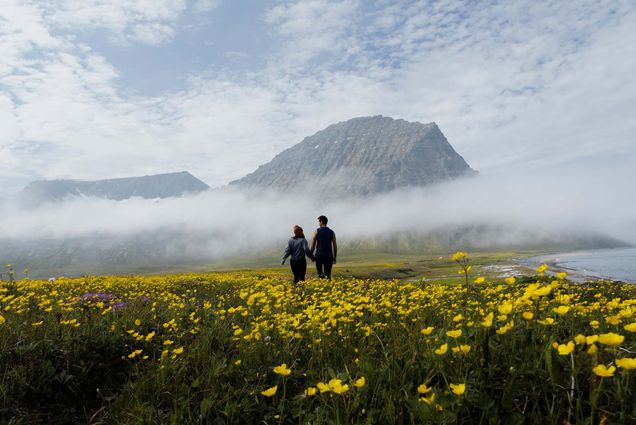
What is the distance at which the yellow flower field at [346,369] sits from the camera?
3027mm

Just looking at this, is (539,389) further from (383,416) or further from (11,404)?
(11,404)

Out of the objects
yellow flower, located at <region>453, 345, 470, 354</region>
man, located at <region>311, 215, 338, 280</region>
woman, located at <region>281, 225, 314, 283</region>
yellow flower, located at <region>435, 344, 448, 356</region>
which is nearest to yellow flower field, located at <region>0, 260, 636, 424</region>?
yellow flower, located at <region>453, 345, 470, 354</region>

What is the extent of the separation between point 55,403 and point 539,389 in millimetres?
5551

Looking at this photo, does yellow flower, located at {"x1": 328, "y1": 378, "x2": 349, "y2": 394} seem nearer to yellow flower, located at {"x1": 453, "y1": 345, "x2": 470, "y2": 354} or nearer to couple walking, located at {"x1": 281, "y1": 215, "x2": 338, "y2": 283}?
yellow flower, located at {"x1": 453, "y1": 345, "x2": 470, "y2": 354}

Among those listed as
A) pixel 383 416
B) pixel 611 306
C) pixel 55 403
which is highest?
pixel 611 306

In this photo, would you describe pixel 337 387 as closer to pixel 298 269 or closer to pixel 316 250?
pixel 298 269

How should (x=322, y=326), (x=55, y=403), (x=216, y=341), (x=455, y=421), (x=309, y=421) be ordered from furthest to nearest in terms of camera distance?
(x=216, y=341) < (x=322, y=326) < (x=55, y=403) < (x=309, y=421) < (x=455, y=421)

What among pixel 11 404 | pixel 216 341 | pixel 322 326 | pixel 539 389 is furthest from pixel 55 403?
pixel 539 389

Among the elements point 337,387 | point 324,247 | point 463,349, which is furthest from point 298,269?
point 337,387

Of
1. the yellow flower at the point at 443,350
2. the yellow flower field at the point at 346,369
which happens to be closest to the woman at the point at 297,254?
the yellow flower field at the point at 346,369

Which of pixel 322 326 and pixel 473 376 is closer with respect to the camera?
pixel 473 376

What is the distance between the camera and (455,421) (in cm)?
277

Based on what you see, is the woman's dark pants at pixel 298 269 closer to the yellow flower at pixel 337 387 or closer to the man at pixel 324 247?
the man at pixel 324 247

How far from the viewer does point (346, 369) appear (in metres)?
3.80
